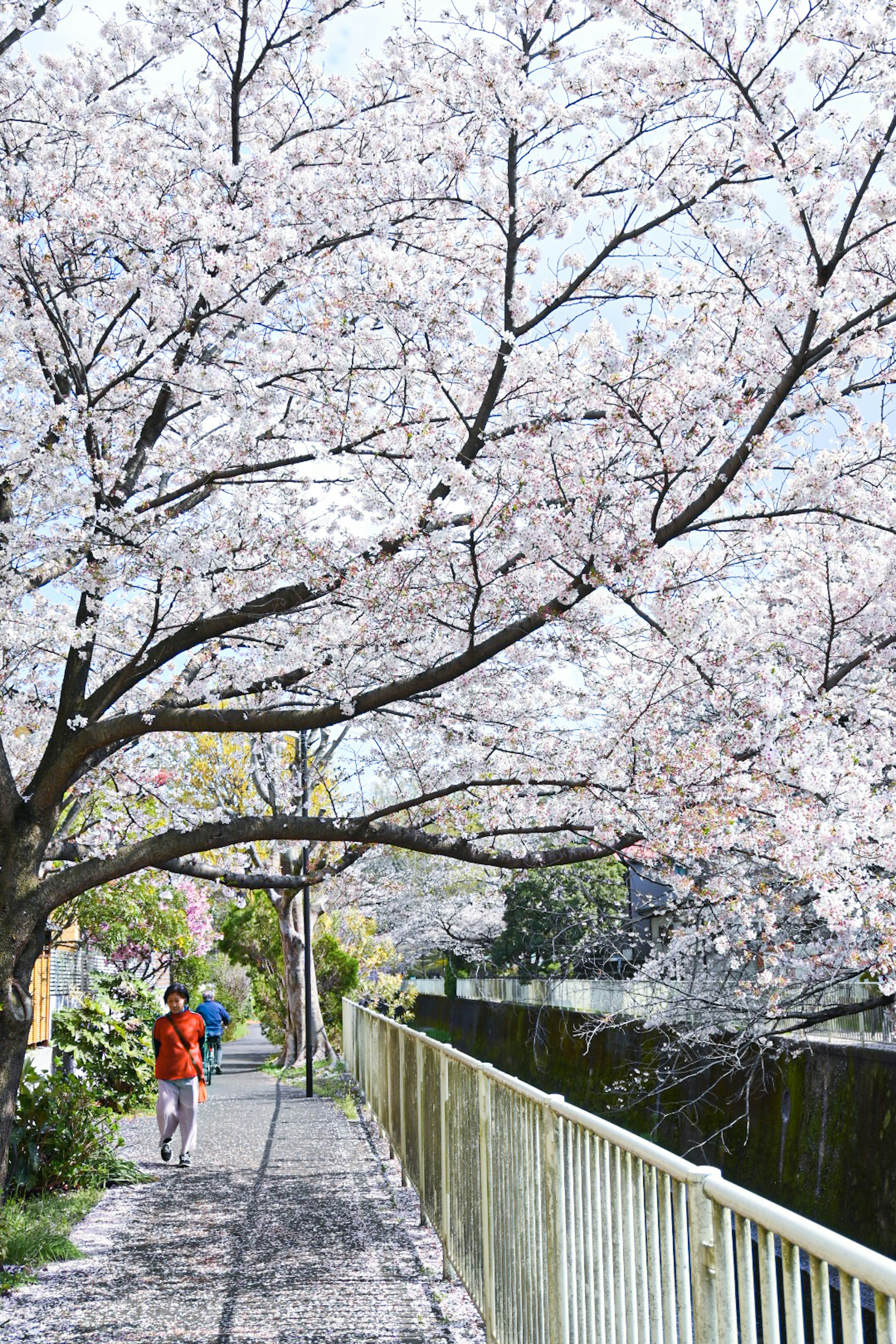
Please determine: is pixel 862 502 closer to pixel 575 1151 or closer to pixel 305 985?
pixel 575 1151

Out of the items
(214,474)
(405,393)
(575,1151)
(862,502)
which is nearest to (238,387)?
(214,474)

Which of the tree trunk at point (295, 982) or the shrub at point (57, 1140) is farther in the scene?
the tree trunk at point (295, 982)

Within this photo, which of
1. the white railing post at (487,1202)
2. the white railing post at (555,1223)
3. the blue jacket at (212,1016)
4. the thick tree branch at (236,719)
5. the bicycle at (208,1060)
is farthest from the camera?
the bicycle at (208,1060)

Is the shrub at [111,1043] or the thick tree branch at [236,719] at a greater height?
the thick tree branch at [236,719]

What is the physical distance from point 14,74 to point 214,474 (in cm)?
287

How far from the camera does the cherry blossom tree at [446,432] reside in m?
6.63

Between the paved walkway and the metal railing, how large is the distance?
0.52 meters

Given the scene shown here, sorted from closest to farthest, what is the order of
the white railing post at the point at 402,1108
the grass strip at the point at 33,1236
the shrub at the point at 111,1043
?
the grass strip at the point at 33,1236, the white railing post at the point at 402,1108, the shrub at the point at 111,1043

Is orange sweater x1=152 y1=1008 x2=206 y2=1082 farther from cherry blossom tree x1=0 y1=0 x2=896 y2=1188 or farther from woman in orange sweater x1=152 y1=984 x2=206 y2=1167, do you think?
cherry blossom tree x1=0 y1=0 x2=896 y2=1188

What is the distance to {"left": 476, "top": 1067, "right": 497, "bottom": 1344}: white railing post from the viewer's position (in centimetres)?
541

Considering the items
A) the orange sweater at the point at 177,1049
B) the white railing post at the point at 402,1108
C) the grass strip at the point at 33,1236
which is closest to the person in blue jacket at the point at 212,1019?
the orange sweater at the point at 177,1049

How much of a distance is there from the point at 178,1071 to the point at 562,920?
955 centimetres

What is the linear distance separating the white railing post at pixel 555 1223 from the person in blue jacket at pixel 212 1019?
16.2 m

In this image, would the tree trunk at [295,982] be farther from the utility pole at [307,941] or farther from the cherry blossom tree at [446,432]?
the cherry blossom tree at [446,432]
